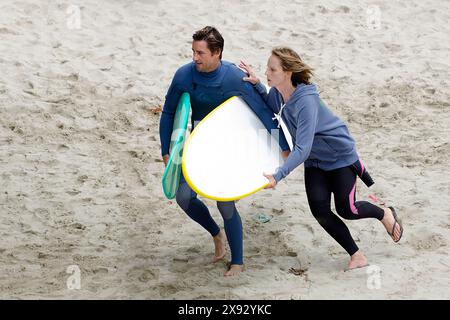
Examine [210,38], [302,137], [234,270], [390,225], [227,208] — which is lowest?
[234,270]

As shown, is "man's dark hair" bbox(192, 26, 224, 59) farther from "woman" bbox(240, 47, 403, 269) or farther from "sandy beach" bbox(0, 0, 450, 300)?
"sandy beach" bbox(0, 0, 450, 300)

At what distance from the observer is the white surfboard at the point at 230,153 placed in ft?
16.3

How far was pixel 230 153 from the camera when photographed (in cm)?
517

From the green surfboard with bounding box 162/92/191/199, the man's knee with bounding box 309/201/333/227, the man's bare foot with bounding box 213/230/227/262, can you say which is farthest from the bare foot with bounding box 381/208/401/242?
the green surfboard with bounding box 162/92/191/199

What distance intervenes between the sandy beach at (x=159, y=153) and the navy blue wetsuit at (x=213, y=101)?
14.1 inches

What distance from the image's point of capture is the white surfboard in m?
4.96

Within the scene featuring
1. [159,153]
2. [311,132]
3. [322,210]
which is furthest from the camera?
[159,153]

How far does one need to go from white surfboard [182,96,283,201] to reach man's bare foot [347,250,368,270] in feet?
2.29

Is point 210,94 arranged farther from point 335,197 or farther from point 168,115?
point 335,197

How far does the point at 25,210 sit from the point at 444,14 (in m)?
5.03

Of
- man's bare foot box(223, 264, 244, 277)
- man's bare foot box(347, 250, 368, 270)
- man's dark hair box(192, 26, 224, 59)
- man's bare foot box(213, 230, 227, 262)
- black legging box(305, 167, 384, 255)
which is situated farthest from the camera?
man's bare foot box(213, 230, 227, 262)

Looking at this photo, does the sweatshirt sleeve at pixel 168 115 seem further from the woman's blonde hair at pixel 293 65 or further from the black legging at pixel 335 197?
the black legging at pixel 335 197

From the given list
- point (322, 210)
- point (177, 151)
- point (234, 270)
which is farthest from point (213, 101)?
point (234, 270)

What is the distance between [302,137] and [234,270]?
3.25ft
